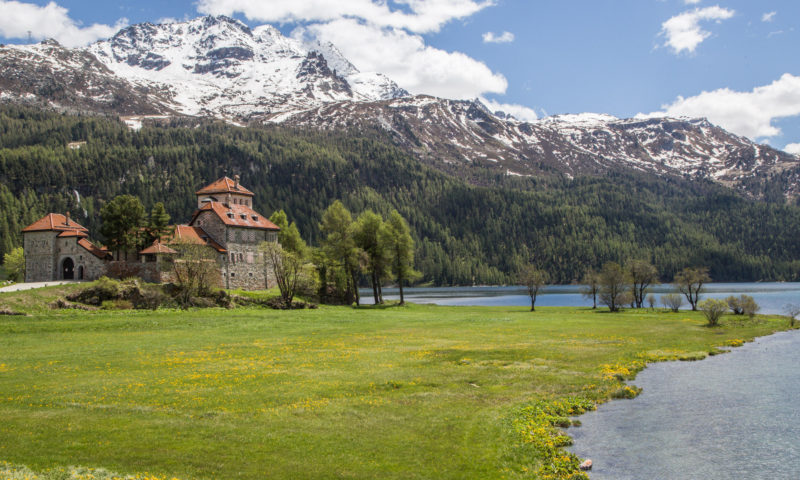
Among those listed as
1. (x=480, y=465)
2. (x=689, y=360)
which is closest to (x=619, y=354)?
(x=689, y=360)

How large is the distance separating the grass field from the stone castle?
22966mm

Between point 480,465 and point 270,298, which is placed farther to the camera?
point 270,298

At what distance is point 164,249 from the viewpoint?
267 feet

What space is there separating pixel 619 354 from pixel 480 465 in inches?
1176

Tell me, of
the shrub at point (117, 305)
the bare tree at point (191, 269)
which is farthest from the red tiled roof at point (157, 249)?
the shrub at point (117, 305)

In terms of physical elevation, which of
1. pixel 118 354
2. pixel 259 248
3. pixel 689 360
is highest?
pixel 259 248

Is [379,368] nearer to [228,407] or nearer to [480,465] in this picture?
[228,407]

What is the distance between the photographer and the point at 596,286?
112m

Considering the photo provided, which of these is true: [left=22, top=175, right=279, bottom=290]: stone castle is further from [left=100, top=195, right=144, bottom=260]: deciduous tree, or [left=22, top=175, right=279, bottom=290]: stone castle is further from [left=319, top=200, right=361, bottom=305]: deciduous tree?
[left=319, top=200, right=361, bottom=305]: deciduous tree

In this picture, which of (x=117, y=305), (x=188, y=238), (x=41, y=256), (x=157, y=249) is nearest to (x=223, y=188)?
(x=188, y=238)

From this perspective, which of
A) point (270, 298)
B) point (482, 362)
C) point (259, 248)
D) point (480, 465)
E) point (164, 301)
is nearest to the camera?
point (480, 465)

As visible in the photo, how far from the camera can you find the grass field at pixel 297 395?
1958 cm

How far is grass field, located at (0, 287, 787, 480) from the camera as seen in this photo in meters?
19.6

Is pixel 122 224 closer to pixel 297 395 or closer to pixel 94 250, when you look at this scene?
pixel 94 250
